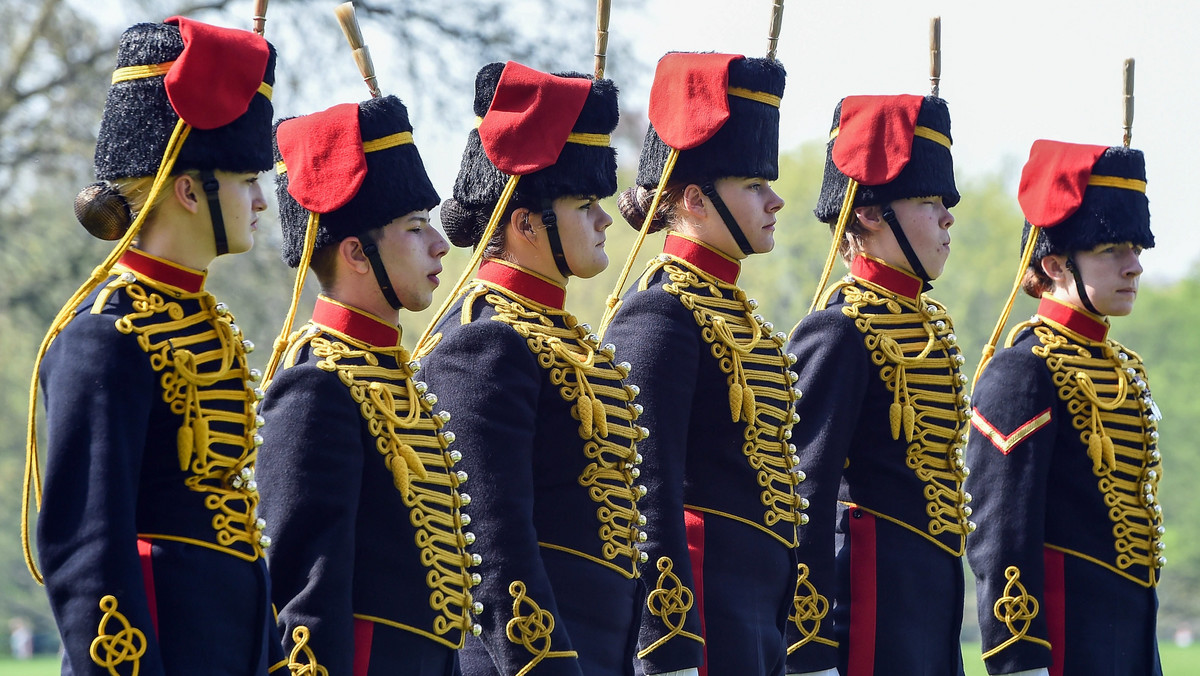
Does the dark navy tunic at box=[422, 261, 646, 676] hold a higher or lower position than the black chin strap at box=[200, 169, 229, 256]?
lower

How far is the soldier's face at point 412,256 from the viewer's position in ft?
13.9

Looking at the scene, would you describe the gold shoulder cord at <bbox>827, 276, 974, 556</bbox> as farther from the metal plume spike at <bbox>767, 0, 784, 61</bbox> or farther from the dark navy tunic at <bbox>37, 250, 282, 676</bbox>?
the dark navy tunic at <bbox>37, 250, 282, 676</bbox>

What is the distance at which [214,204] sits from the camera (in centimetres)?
374

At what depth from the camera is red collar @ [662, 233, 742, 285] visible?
5.09m

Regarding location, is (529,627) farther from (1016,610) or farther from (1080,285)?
(1080,285)

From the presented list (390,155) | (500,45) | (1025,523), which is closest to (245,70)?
(390,155)

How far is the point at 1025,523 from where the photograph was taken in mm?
5570

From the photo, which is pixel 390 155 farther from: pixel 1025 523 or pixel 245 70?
pixel 1025 523

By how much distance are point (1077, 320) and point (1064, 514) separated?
2.45 ft

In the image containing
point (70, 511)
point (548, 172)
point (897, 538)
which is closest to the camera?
point (70, 511)

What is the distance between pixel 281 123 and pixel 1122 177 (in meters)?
3.32

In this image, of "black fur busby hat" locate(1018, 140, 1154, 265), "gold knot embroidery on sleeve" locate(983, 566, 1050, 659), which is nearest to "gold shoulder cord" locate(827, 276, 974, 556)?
"gold knot embroidery on sleeve" locate(983, 566, 1050, 659)

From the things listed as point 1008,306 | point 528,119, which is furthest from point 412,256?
point 1008,306

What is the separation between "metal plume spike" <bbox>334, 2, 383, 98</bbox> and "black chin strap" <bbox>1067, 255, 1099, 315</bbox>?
286 cm
